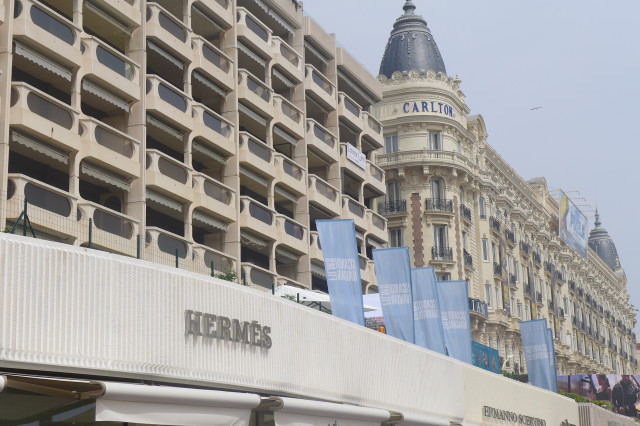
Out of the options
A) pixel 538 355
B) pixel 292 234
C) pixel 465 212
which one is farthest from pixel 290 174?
pixel 465 212

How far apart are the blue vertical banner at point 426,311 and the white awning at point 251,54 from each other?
58.3 ft

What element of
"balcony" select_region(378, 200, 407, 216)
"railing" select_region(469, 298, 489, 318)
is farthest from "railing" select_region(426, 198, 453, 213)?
"railing" select_region(469, 298, 489, 318)

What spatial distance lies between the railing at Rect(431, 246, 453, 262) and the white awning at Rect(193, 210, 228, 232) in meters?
25.5

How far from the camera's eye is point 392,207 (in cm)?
6625

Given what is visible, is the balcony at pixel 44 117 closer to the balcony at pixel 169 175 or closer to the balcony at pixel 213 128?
the balcony at pixel 169 175

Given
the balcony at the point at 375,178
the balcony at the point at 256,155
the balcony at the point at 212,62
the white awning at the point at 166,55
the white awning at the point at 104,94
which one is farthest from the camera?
the balcony at the point at 375,178

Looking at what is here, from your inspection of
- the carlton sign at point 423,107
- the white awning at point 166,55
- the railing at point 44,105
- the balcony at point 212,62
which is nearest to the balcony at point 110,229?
the railing at point 44,105

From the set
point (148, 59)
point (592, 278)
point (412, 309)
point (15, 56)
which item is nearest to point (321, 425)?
point (412, 309)

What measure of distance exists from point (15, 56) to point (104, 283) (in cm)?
1865

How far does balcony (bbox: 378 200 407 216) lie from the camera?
65.9m

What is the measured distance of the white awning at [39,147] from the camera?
99.5 ft

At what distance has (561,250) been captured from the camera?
305ft

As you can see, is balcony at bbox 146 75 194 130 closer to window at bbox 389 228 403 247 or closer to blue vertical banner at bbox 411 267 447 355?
blue vertical banner at bbox 411 267 447 355

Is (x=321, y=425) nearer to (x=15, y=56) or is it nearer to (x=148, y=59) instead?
(x=15, y=56)
